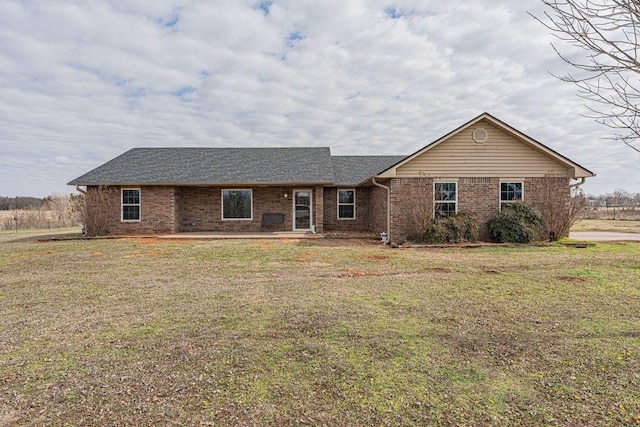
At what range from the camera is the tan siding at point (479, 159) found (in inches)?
563

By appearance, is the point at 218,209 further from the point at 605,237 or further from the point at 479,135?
the point at 605,237

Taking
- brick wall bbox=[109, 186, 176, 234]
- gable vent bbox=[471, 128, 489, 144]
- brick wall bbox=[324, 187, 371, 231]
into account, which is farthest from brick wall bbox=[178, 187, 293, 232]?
gable vent bbox=[471, 128, 489, 144]

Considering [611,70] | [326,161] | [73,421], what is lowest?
[73,421]

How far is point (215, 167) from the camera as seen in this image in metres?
19.2

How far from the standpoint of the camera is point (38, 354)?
399 centimetres

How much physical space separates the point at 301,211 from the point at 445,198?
7170 mm

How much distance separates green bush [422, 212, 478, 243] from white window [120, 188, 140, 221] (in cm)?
1316

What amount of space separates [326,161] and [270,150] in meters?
3.81

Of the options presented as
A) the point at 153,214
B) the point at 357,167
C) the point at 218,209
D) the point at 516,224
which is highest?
the point at 357,167

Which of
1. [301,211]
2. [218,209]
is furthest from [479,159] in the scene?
[218,209]

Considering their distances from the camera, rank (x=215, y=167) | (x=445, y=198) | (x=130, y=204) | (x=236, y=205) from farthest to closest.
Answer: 1. (x=215, y=167)
2. (x=236, y=205)
3. (x=130, y=204)
4. (x=445, y=198)

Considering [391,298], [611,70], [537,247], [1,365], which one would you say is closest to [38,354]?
[1,365]

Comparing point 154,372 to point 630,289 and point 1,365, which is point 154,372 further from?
point 630,289

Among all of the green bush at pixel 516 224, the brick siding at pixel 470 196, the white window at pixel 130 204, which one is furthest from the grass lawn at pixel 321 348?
the white window at pixel 130 204
